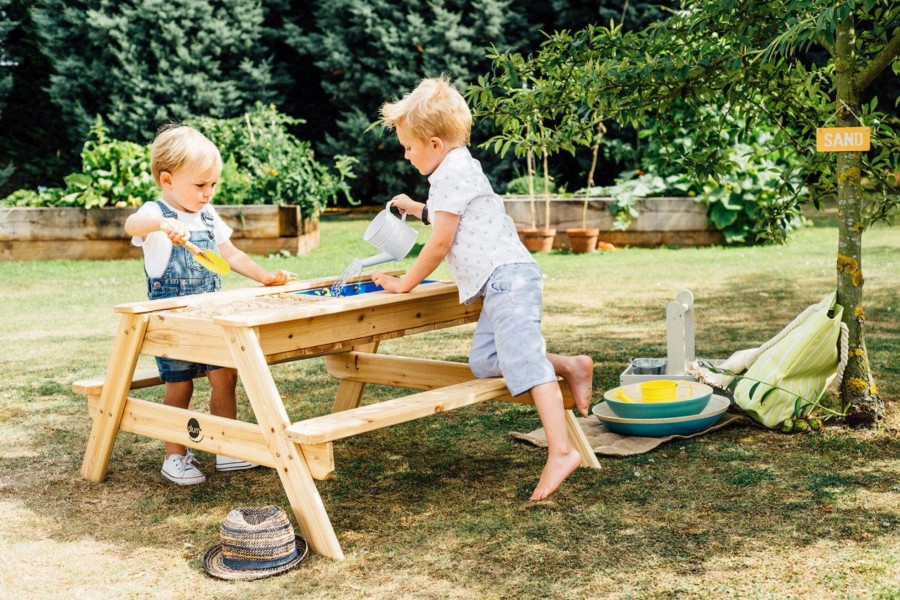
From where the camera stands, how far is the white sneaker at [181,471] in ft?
11.3

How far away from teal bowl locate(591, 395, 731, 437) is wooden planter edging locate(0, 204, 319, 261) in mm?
6344

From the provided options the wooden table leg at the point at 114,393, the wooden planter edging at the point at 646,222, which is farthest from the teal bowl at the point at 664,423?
the wooden planter edging at the point at 646,222

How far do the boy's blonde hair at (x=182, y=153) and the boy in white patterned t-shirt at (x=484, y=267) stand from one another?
2.27ft

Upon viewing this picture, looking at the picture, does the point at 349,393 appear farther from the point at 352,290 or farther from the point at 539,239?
the point at 539,239

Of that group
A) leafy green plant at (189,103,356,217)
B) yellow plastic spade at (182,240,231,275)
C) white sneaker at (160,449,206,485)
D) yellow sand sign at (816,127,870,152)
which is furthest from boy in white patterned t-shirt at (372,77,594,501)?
leafy green plant at (189,103,356,217)

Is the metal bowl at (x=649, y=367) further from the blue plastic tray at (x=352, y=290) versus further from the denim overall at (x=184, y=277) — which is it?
the denim overall at (x=184, y=277)

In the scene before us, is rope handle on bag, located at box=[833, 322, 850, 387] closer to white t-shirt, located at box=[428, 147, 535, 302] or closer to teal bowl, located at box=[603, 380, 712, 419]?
teal bowl, located at box=[603, 380, 712, 419]

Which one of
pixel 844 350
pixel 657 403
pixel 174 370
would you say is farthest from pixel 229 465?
pixel 844 350

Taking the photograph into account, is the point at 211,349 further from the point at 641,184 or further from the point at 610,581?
the point at 641,184

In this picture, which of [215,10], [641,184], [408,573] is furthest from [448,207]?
[215,10]

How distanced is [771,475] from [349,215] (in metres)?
11.9

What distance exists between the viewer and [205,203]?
3650mm

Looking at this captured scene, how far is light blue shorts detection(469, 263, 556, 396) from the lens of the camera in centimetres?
320

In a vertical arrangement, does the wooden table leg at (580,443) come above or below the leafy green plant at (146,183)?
below
